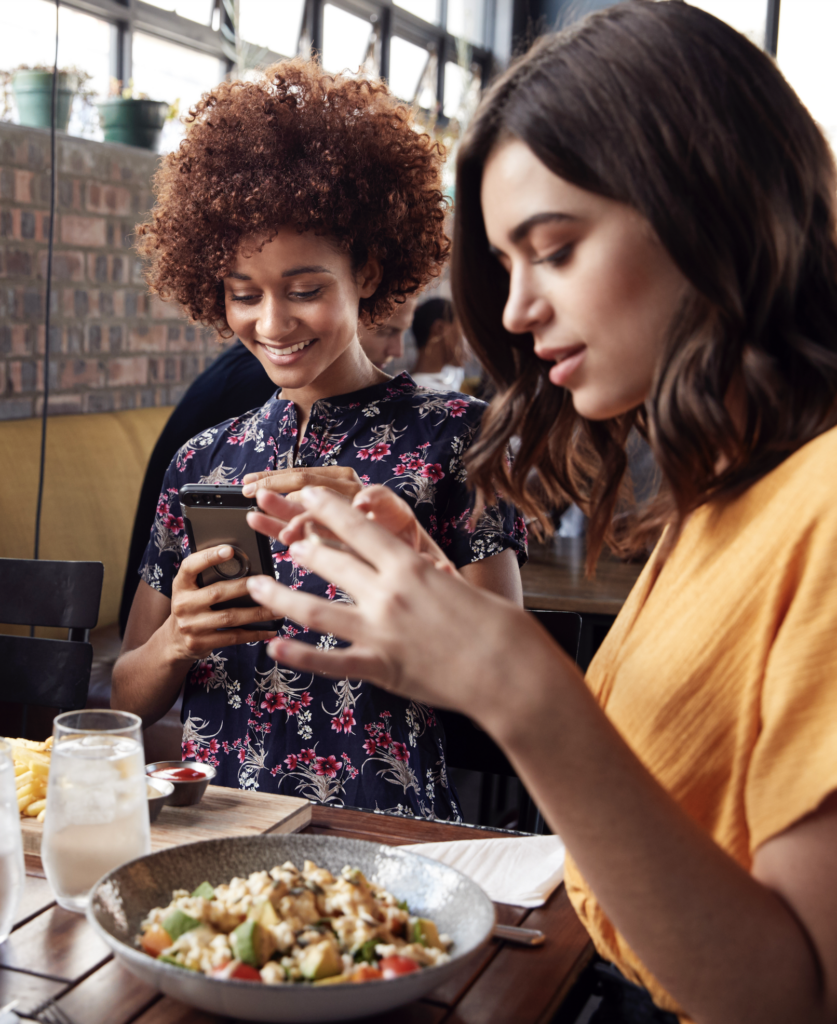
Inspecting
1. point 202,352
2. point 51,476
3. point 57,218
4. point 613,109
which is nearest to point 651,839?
point 613,109

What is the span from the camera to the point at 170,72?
156 inches

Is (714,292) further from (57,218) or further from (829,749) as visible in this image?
(57,218)

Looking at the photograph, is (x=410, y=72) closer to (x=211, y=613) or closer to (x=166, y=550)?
(x=166, y=550)

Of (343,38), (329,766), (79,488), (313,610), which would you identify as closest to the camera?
(313,610)

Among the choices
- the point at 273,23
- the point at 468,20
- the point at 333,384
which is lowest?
the point at 333,384

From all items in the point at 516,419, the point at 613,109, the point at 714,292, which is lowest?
the point at 516,419

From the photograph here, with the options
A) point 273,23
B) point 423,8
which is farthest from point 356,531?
point 423,8

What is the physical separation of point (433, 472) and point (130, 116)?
8.06 feet

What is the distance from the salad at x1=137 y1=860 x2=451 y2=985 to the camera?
0.73 metres

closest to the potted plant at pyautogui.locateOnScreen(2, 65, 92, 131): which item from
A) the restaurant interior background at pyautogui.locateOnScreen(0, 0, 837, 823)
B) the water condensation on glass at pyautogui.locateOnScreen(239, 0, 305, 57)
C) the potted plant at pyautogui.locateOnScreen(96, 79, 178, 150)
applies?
the restaurant interior background at pyautogui.locateOnScreen(0, 0, 837, 823)

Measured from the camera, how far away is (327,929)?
30.6 inches

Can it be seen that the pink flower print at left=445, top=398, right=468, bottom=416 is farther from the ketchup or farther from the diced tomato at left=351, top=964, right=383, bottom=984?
the diced tomato at left=351, top=964, right=383, bottom=984

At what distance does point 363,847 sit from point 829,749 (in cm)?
42

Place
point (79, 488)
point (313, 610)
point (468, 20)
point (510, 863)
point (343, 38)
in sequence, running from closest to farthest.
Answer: point (313, 610), point (510, 863), point (79, 488), point (343, 38), point (468, 20)
